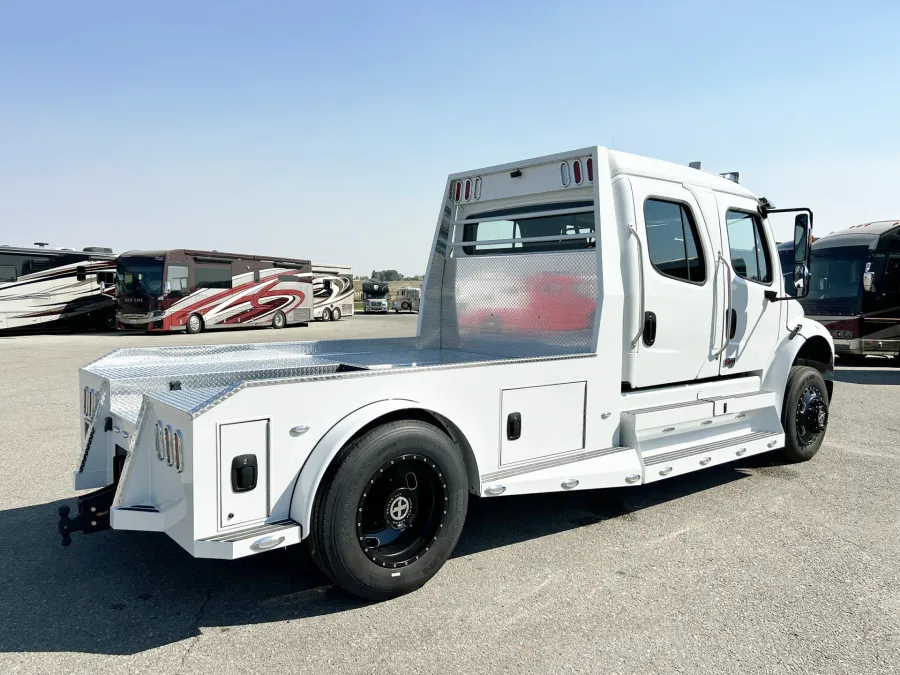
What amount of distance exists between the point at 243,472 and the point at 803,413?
5255 mm

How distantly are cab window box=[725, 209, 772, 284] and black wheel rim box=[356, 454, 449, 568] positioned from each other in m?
3.41

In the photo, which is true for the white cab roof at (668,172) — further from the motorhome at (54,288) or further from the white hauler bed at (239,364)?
the motorhome at (54,288)

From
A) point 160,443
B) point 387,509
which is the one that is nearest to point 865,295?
point 387,509

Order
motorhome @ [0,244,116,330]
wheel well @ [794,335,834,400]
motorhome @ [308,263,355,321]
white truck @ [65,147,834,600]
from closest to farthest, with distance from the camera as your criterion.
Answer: white truck @ [65,147,834,600] → wheel well @ [794,335,834,400] → motorhome @ [0,244,116,330] → motorhome @ [308,263,355,321]

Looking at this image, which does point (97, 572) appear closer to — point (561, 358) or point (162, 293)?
point (561, 358)

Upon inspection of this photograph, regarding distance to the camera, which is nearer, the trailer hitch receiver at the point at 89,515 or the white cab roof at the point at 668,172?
the trailer hitch receiver at the point at 89,515

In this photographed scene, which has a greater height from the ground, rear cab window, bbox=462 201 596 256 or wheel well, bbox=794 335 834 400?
rear cab window, bbox=462 201 596 256

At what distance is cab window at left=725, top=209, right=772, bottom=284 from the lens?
566 cm

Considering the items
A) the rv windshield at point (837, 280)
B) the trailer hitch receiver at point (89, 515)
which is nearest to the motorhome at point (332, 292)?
the rv windshield at point (837, 280)

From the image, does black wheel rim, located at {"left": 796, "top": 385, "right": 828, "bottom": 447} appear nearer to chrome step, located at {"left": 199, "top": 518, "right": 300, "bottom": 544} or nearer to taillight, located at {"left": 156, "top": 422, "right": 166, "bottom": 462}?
chrome step, located at {"left": 199, "top": 518, "right": 300, "bottom": 544}

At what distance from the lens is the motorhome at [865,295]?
14094 millimetres

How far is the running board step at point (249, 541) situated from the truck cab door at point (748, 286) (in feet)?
12.7

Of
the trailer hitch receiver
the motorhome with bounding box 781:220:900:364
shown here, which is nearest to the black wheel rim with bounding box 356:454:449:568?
the trailer hitch receiver

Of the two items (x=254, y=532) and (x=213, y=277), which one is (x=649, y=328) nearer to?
(x=254, y=532)
